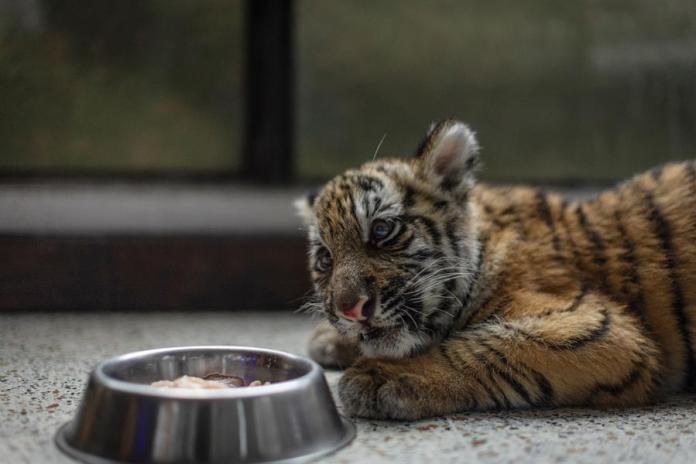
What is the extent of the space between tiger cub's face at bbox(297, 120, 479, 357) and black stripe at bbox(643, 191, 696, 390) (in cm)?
41

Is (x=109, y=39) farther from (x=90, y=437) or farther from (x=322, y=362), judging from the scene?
(x=90, y=437)

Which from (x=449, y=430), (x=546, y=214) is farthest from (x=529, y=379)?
(x=546, y=214)

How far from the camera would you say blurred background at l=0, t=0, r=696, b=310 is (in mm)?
2840

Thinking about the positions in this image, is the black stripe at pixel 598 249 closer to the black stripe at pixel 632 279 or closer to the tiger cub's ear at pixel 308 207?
the black stripe at pixel 632 279

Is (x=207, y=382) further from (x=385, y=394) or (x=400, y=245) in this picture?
(x=400, y=245)

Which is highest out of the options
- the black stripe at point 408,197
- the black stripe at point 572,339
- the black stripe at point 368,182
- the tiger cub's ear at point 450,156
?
the tiger cub's ear at point 450,156

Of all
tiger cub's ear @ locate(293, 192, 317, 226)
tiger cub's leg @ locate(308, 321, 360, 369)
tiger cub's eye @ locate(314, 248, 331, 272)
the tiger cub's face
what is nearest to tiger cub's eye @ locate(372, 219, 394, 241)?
the tiger cub's face

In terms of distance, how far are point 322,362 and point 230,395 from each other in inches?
31.3

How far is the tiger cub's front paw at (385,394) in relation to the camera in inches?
61.4

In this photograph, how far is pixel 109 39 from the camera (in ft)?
9.80

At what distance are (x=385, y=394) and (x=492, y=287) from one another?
1.24 ft

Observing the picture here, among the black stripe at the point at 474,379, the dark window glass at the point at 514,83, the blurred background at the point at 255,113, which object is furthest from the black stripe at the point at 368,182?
the dark window glass at the point at 514,83

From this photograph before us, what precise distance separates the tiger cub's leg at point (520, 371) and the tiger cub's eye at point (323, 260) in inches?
8.8

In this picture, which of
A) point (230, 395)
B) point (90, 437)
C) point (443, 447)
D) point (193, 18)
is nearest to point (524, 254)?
point (443, 447)
